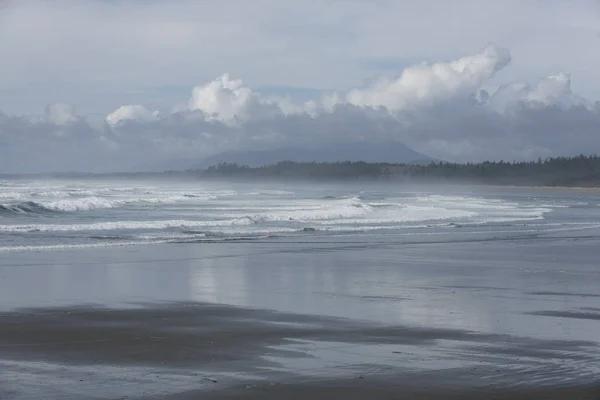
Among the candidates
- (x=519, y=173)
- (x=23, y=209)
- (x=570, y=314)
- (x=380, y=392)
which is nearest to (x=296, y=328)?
(x=380, y=392)

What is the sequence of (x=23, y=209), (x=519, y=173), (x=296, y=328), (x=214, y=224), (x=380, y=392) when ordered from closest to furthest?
(x=380, y=392) → (x=296, y=328) → (x=214, y=224) → (x=23, y=209) → (x=519, y=173)

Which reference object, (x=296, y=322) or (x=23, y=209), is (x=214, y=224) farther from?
(x=296, y=322)

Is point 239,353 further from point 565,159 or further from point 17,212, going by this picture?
point 565,159

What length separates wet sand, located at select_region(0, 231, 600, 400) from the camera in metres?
8.75

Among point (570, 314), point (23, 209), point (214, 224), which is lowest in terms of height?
point (570, 314)

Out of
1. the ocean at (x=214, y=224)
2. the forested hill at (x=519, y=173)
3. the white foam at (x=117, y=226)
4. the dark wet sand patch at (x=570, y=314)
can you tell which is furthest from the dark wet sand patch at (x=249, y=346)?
the forested hill at (x=519, y=173)

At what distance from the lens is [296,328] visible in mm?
12102

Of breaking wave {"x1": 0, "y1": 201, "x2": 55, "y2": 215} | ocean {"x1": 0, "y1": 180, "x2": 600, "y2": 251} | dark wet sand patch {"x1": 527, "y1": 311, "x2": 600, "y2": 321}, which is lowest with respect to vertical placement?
dark wet sand patch {"x1": 527, "y1": 311, "x2": 600, "y2": 321}

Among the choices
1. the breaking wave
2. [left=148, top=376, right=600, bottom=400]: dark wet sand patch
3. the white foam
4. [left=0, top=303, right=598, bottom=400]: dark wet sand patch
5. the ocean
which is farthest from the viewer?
the breaking wave

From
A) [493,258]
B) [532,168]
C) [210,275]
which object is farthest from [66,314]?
[532,168]

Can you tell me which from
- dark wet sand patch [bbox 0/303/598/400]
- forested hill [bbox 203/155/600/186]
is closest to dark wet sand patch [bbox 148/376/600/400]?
dark wet sand patch [bbox 0/303/598/400]

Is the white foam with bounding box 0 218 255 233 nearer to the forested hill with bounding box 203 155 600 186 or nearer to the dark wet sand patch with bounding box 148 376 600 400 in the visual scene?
the dark wet sand patch with bounding box 148 376 600 400

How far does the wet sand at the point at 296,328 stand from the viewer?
8.75m

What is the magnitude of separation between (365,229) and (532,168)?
154 metres
